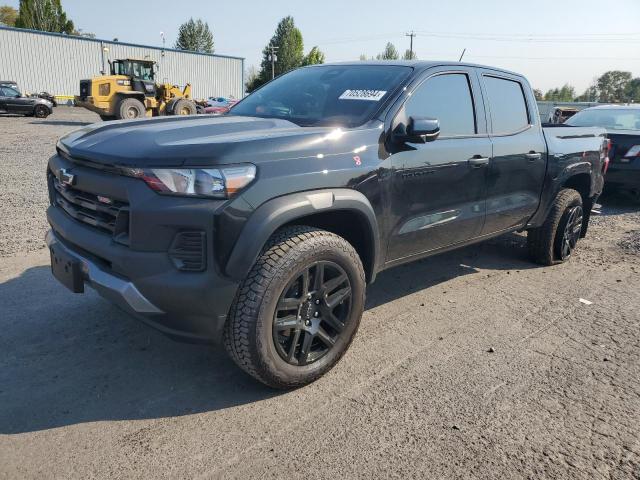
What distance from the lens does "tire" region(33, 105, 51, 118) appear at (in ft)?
85.4

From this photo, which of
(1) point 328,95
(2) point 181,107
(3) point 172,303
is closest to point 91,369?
(3) point 172,303

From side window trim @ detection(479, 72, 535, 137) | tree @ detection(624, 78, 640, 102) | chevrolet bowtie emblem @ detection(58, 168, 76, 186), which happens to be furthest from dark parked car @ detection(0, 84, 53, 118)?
tree @ detection(624, 78, 640, 102)

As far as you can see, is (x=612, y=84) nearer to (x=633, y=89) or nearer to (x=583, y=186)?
(x=633, y=89)

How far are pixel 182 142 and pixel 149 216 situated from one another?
17.0 inches

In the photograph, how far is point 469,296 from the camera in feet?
14.8

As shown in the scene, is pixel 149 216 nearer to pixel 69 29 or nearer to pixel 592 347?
pixel 592 347

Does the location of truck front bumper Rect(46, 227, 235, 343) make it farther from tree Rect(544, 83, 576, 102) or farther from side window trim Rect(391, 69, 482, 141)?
tree Rect(544, 83, 576, 102)

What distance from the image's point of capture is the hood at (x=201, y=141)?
99.4 inches

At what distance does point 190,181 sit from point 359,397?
4.79 feet

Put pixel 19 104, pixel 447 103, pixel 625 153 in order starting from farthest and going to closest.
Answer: pixel 19 104 < pixel 625 153 < pixel 447 103

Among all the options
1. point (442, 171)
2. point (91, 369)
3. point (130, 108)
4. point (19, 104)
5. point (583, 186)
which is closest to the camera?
point (91, 369)

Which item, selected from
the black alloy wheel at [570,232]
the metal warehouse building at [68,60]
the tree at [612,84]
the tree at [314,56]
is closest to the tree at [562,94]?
the tree at [612,84]

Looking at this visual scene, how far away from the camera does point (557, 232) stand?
5422mm

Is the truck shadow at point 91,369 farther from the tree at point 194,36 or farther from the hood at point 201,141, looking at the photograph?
the tree at point 194,36
